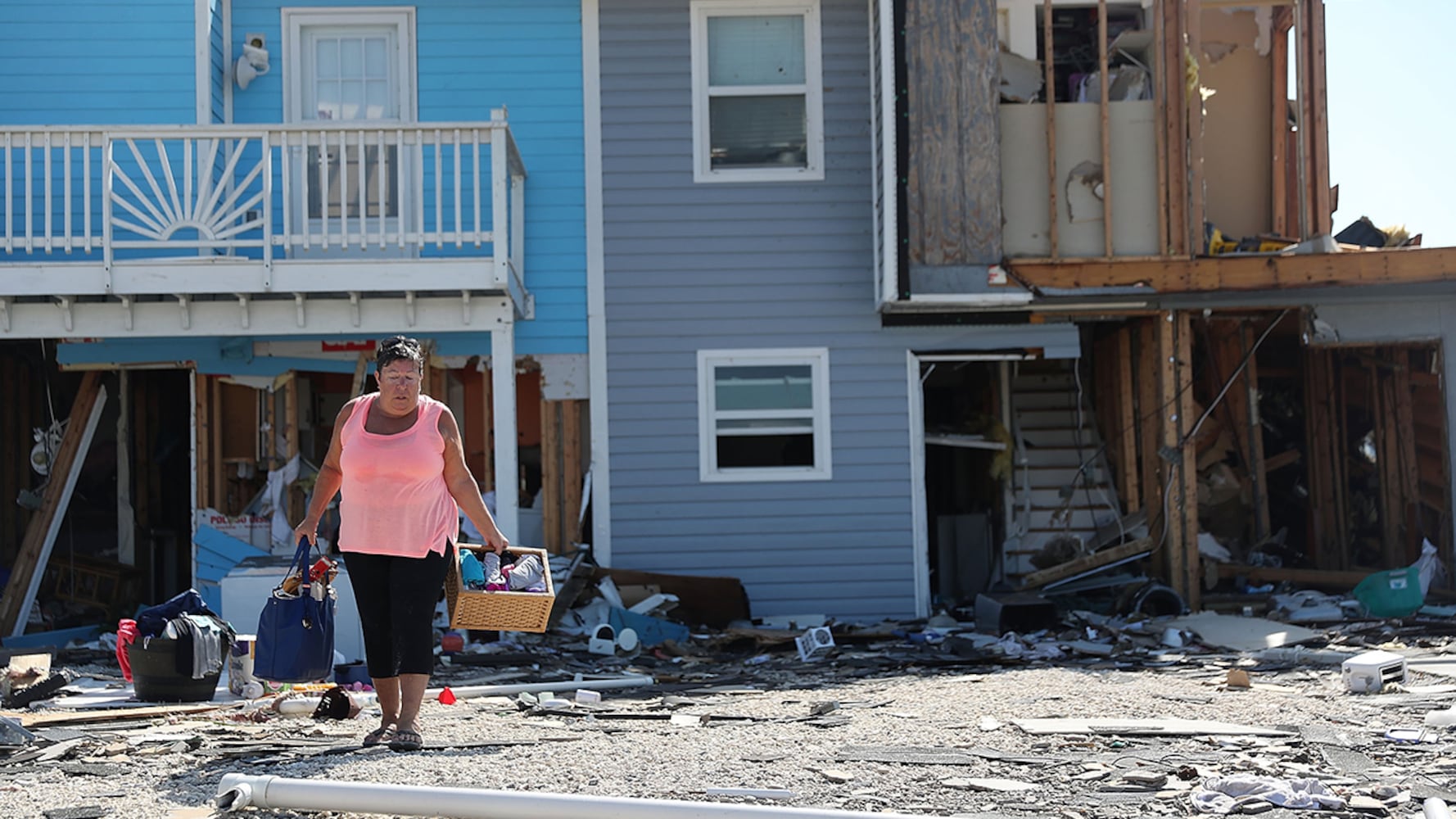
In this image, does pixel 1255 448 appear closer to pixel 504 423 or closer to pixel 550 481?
pixel 550 481

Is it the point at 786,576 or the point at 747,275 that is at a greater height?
the point at 747,275

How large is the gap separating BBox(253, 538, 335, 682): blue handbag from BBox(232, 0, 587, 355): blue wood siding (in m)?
6.22

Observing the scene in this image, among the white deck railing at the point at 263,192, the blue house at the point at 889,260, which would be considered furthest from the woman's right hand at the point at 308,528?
the blue house at the point at 889,260

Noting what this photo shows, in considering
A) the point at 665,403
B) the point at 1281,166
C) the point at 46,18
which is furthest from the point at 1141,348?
the point at 46,18

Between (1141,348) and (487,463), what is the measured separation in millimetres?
5982

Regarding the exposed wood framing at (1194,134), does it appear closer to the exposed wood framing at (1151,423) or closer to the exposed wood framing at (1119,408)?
the exposed wood framing at (1151,423)

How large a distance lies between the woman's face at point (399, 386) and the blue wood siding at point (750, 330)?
6603 millimetres

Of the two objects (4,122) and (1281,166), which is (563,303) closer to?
(4,122)

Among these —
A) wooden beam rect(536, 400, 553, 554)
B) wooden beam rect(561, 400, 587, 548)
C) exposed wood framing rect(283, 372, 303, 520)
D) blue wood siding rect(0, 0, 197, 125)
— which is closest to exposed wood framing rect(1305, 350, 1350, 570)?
wooden beam rect(561, 400, 587, 548)

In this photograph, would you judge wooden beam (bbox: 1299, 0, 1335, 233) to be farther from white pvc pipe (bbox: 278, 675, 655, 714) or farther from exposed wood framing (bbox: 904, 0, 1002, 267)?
white pvc pipe (bbox: 278, 675, 655, 714)

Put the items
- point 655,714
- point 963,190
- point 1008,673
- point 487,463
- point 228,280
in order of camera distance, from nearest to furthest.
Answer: point 655,714, point 1008,673, point 228,280, point 963,190, point 487,463

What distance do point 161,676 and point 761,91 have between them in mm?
7358

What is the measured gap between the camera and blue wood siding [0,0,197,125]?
1198 cm

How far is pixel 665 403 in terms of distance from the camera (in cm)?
1229
